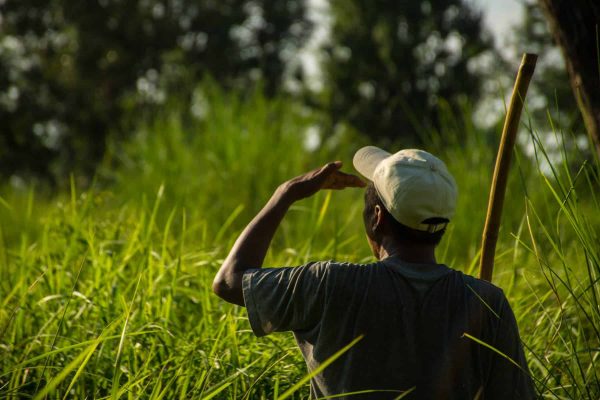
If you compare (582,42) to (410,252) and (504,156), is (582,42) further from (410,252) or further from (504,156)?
(410,252)

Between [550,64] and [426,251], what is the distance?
22.0 m

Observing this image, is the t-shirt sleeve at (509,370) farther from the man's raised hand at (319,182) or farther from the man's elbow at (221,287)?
the man's elbow at (221,287)

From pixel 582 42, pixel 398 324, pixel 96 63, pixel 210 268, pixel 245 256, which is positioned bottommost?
pixel 96 63

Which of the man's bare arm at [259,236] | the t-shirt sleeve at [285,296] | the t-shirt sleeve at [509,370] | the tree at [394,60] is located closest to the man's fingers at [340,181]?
the man's bare arm at [259,236]

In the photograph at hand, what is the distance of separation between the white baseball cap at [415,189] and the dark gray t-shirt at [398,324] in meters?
0.12

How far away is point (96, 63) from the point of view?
25250mm

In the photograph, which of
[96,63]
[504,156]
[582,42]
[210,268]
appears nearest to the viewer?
[504,156]

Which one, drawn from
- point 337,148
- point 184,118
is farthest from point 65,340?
point 184,118

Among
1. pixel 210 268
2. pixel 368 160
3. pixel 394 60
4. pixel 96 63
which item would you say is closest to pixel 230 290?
pixel 368 160

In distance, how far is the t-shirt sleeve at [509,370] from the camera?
7.07 ft

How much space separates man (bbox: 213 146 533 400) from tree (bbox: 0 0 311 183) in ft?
68.3

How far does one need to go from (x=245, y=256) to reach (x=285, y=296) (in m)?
0.21

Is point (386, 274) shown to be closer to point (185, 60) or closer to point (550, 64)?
point (550, 64)

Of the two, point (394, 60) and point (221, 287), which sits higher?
point (221, 287)
